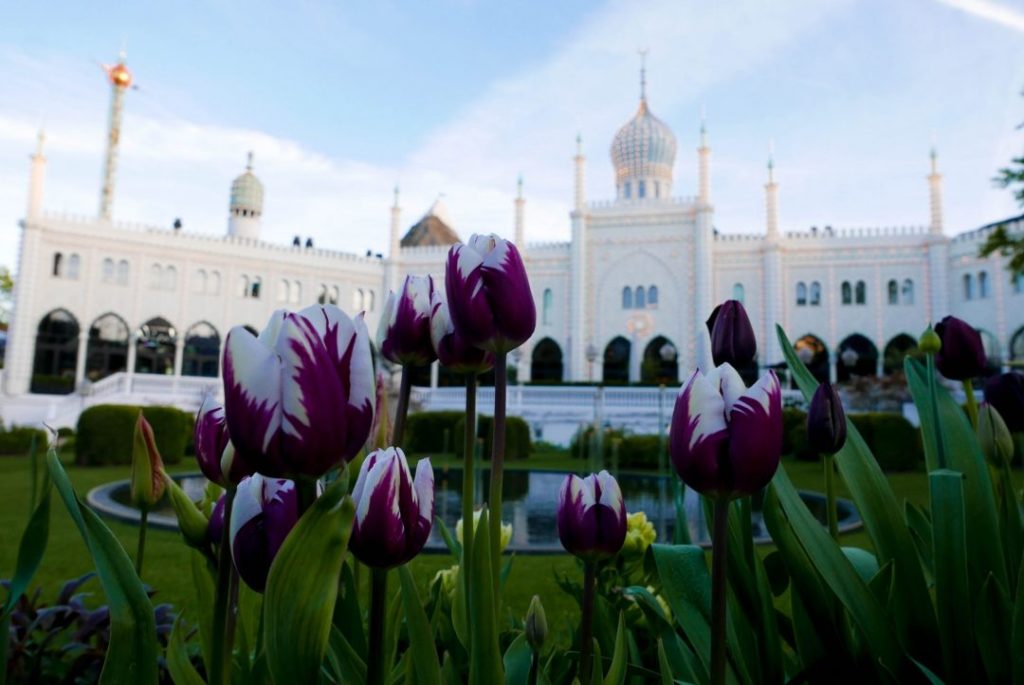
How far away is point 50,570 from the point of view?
14.9ft

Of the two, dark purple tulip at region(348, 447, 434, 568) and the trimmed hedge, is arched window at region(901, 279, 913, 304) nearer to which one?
the trimmed hedge

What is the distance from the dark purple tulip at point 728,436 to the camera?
927 mm

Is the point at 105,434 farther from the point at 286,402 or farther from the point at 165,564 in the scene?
the point at 286,402

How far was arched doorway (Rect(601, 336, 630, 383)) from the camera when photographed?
32250 mm

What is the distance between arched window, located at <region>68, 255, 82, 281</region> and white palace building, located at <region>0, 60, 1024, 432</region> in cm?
6

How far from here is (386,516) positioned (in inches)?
32.9

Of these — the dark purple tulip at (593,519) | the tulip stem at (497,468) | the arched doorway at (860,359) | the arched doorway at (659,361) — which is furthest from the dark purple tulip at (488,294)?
the arched doorway at (860,359)

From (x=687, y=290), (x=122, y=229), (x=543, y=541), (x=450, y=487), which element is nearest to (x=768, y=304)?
(x=687, y=290)

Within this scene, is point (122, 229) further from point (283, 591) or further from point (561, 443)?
point (283, 591)

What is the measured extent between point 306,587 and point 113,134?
4773 cm

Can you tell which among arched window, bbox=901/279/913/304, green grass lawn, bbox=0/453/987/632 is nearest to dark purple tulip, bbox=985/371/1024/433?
green grass lawn, bbox=0/453/987/632

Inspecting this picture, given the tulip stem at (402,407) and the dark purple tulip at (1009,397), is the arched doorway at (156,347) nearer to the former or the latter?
the tulip stem at (402,407)

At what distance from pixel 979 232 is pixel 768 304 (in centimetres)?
913

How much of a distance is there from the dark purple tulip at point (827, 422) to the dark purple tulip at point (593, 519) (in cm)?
45
